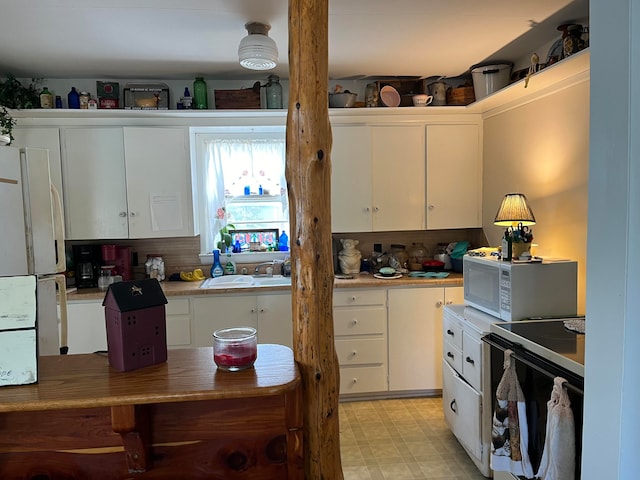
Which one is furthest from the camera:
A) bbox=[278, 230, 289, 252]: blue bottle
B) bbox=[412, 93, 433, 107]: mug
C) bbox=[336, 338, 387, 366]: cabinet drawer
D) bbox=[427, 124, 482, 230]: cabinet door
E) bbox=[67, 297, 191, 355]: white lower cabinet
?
bbox=[278, 230, 289, 252]: blue bottle

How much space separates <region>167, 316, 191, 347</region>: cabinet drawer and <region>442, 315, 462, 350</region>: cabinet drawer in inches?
70.8

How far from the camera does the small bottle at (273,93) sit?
3443 millimetres

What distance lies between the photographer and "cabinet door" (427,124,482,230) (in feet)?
11.8

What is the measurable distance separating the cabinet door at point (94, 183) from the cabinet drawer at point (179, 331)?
2.59 feet

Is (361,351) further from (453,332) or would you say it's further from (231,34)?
(231,34)

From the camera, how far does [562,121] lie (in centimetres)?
265

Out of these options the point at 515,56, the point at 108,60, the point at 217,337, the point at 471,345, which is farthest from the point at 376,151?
the point at 217,337

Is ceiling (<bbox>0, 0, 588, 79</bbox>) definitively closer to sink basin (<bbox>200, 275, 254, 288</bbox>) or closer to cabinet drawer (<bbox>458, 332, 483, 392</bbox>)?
sink basin (<bbox>200, 275, 254, 288</bbox>)

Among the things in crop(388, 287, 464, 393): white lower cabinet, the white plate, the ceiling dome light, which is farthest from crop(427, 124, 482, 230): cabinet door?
the ceiling dome light

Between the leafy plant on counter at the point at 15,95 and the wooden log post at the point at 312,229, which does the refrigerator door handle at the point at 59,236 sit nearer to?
the leafy plant on counter at the point at 15,95

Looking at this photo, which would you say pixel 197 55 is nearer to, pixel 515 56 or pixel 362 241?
pixel 362 241

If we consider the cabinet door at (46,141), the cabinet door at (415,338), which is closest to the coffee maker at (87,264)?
the cabinet door at (46,141)

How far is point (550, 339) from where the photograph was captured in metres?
1.94

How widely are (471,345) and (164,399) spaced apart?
1.82 m
